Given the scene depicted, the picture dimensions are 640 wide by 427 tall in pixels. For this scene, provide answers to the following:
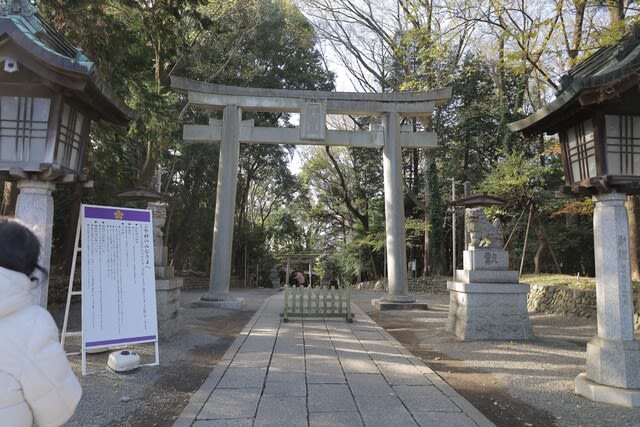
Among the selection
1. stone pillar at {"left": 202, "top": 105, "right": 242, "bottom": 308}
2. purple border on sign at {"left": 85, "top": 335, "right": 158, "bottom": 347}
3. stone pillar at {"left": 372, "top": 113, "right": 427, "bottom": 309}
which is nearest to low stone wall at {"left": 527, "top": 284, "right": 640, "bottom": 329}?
stone pillar at {"left": 372, "top": 113, "right": 427, "bottom": 309}

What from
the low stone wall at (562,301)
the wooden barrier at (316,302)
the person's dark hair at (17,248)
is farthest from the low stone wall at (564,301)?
the person's dark hair at (17,248)

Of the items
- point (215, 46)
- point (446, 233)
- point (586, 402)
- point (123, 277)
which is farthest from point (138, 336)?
point (446, 233)

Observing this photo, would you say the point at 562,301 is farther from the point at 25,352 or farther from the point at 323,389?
the point at 25,352

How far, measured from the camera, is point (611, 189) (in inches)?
181

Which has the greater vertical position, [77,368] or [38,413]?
[38,413]

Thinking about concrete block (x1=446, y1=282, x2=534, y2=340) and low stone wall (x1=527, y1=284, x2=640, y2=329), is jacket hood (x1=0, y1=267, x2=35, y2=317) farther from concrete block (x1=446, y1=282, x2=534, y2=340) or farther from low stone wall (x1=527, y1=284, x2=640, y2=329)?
low stone wall (x1=527, y1=284, x2=640, y2=329)

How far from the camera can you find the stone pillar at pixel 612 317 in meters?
4.41

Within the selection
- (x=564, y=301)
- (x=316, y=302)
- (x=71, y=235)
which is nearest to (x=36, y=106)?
(x=316, y=302)

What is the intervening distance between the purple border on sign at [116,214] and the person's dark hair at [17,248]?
373cm

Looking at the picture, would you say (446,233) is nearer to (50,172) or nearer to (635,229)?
(635,229)

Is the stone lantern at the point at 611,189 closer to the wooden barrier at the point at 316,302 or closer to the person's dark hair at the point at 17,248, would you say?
the person's dark hair at the point at 17,248

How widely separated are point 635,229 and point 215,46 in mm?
16095

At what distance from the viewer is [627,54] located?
4.74m

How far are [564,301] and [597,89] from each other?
865cm
